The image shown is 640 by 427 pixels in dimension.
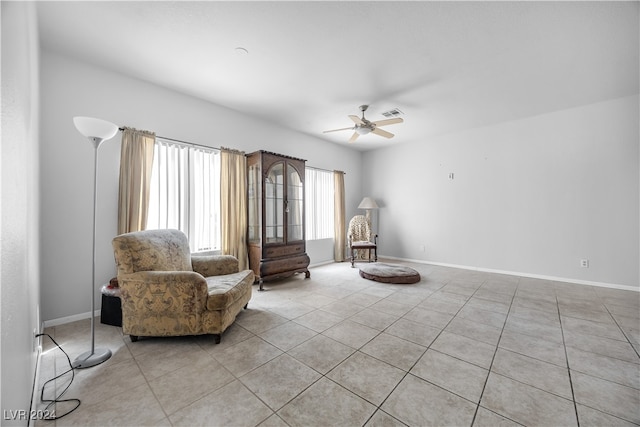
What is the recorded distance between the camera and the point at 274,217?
395 centimetres

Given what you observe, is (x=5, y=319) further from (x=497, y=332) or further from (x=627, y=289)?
(x=627, y=289)

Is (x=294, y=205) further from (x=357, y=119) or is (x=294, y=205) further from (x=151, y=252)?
(x=151, y=252)

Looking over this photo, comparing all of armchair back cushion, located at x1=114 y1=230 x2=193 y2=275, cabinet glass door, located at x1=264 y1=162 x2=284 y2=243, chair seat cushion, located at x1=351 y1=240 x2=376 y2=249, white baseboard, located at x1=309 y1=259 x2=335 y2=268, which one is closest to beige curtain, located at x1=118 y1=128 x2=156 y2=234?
armchair back cushion, located at x1=114 y1=230 x2=193 y2=275

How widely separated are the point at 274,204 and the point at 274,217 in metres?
0.21

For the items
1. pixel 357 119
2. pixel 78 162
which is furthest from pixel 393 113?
pixel 78 162

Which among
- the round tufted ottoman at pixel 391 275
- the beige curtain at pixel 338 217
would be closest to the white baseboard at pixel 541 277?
the round tufted ottoman at pixel 391 275

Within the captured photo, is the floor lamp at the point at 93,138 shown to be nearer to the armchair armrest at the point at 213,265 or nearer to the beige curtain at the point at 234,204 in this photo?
the armchair armrest at the point at 213,265

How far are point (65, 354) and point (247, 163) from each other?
2.93 m

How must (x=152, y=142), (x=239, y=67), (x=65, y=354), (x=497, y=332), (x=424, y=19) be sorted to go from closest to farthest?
(x=65, y=354) → (x=424, y=19) → (x=497, y=332) → (x=239, y=67) → (x=152, y=142)

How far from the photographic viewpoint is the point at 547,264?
165 inches

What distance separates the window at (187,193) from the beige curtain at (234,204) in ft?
0.36

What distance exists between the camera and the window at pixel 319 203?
5.33 metres

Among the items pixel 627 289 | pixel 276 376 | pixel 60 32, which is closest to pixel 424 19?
pixel 276 376

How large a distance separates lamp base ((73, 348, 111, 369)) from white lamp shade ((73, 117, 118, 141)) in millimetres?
1678
